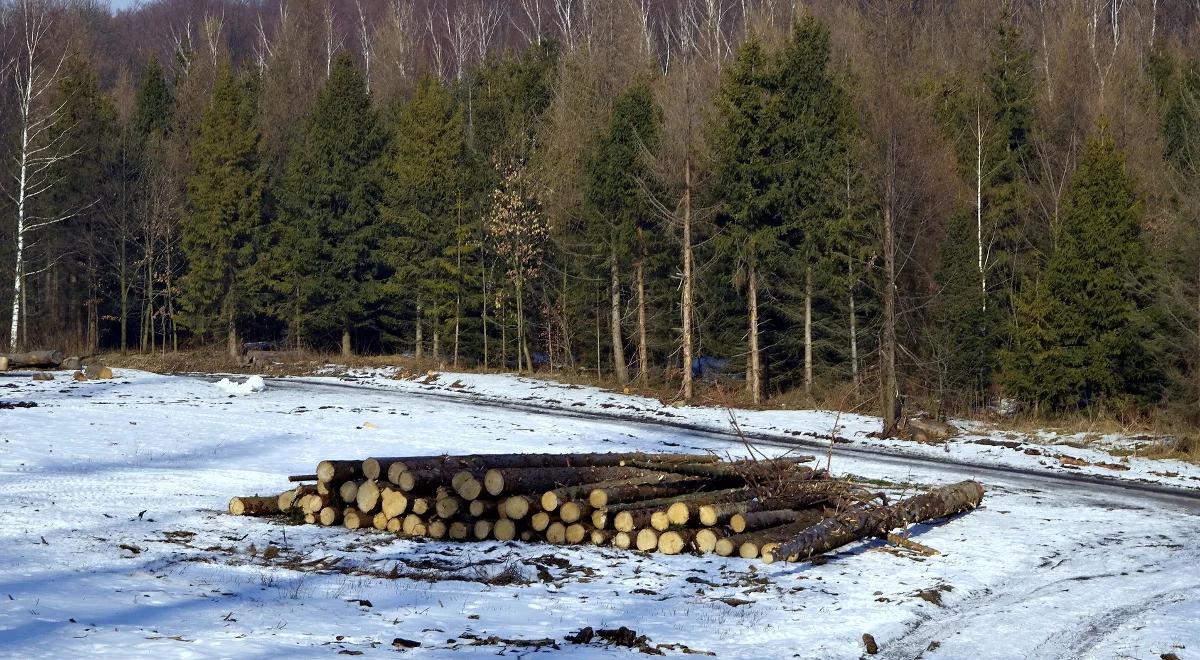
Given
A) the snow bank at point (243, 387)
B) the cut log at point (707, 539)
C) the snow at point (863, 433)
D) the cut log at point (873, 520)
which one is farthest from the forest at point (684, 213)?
the cut log at point (707, 539)

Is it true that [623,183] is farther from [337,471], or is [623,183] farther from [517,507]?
[517,507]

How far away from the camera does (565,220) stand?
46688mm

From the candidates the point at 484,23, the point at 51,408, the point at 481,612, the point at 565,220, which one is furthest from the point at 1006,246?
the point at 484,23

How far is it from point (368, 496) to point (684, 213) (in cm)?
2504

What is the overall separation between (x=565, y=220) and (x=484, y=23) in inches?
2268

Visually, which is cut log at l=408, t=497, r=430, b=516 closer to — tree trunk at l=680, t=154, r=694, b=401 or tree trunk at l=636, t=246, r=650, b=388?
tree trunk at l=680, t=154, r=694, b=401

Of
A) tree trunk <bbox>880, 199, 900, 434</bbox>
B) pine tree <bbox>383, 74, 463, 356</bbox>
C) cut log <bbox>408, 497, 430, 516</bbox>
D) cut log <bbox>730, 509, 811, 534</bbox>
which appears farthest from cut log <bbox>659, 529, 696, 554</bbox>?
pine tree <bbox>383, 74, 463, 356</bbox>

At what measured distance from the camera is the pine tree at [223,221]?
5344 cm

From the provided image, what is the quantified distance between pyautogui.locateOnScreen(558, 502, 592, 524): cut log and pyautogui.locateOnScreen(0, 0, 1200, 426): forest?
16334 mm

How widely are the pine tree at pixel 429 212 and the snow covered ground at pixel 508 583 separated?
30033mm

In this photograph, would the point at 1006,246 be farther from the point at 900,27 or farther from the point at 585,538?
the point at 585,538

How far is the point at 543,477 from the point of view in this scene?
44.8 feet

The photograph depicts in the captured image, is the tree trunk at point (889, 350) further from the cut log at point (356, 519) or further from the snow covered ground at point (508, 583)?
the cut log at point (356, 519)

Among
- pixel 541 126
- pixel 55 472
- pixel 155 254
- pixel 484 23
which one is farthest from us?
pixel 484 23
